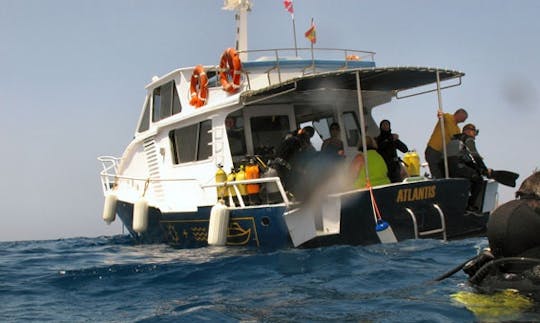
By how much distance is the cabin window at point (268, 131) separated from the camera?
37.8 feet

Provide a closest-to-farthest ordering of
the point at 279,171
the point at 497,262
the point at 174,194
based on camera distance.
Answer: the point at 497,262, the point at 279,171, the point at 174,194

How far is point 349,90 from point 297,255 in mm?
3910

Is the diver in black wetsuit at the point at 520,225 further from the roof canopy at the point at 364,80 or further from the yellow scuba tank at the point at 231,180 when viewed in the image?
the yellow scuba tank at the point at 231,180

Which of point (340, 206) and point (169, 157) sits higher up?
point (169, 157)

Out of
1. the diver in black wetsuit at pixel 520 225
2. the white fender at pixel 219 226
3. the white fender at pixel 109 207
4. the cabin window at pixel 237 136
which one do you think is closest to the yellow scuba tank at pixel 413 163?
the cabin window at pixel 237 136

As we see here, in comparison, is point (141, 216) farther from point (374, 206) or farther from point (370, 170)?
point (374, 206)

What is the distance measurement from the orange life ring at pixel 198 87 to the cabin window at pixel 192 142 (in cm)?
44

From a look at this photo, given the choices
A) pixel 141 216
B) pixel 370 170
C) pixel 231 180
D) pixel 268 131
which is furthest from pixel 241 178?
pixel 141 216

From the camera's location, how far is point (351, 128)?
40.4 ft

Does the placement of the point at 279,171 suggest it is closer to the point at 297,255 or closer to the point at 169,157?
the point at 297,255

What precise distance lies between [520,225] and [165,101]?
9.65m

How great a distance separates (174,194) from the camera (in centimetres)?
1213

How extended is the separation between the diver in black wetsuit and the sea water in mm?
480

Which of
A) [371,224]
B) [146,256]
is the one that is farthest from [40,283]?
[371,224]
